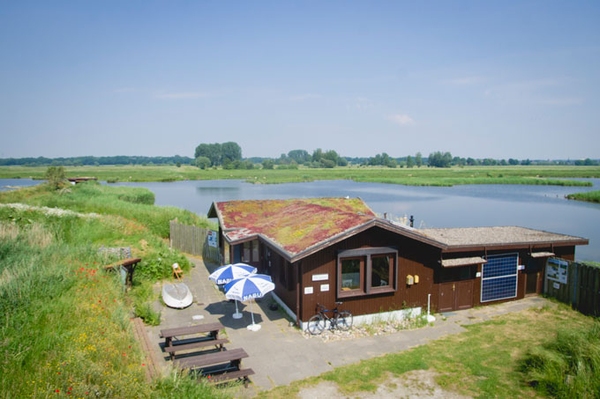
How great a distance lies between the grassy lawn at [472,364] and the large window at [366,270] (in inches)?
101

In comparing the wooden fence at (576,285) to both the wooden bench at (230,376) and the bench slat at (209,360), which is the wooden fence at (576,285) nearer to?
the wooden bench at (230,376)

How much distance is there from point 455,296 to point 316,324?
600 cm

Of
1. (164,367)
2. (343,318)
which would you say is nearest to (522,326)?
(343,318)

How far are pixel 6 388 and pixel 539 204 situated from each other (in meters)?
63.1

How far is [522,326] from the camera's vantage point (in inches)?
563

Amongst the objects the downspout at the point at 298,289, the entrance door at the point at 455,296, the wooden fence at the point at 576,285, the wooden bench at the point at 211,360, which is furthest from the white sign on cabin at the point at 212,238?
the wooden fence at the point at 576,285

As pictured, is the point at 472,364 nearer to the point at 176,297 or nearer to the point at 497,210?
the point at 176,297

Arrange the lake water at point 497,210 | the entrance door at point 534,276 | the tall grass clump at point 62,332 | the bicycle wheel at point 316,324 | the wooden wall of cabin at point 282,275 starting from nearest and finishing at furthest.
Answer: the tall grass clump at point 62,332, the bicycle wheel at point 316,324, the wooden wall of cabin at point 282,275, the entrance door at point 534,276, the lake water at point 497,210

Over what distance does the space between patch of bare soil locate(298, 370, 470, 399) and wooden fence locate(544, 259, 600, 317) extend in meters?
8.96

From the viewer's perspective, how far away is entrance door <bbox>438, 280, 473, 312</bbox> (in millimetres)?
15864

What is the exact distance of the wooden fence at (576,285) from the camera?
15.4 m

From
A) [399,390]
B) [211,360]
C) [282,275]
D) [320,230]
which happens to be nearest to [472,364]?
[399,390]

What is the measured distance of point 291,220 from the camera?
17750mm

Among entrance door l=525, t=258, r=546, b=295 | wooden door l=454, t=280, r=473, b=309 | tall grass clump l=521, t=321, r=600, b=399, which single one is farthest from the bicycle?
entrance door l=525, t=258, r=546, b=295
